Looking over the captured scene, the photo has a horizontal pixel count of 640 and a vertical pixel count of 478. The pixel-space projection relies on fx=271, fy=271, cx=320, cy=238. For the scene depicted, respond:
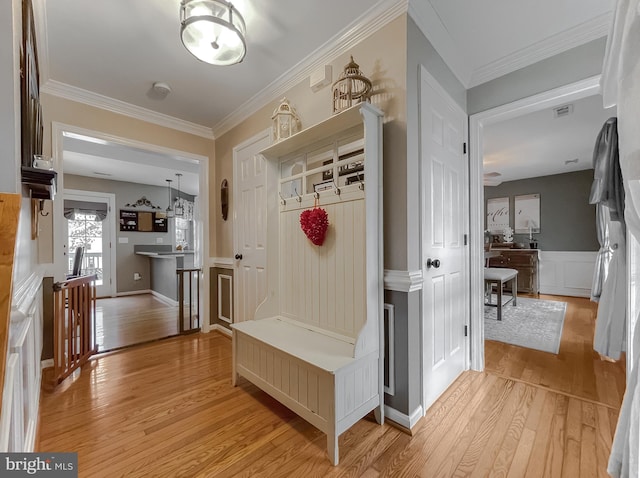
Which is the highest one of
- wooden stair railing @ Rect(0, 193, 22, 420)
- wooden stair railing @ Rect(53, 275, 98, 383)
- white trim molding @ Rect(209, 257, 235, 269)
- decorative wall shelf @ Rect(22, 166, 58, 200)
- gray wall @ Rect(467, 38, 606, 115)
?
gray wall @ Rect(467, 38, 606, 115)

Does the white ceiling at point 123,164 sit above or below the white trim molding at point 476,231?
above

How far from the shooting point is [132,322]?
12.0ft

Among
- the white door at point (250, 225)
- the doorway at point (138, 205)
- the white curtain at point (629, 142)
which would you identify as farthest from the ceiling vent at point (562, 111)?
the doorway at point (138, 205)

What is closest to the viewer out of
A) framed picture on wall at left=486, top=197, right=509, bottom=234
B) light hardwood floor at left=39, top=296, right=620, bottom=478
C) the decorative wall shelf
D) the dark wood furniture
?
the decorative wall shelf

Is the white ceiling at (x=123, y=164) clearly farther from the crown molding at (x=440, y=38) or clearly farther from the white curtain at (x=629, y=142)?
the white curtain at (x=629, y=142)

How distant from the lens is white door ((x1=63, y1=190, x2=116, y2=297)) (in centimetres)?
525

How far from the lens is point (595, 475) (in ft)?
4.10

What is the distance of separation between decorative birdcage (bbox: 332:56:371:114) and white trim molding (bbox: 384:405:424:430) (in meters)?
1.87

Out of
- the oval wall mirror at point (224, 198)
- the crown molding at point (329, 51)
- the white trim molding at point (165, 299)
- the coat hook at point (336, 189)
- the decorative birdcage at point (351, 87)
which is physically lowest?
the white trim molding at point (165, 299)

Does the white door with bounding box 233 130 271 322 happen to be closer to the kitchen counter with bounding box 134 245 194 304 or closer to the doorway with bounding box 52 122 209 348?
the doorway with bounding box 52 122 209 348

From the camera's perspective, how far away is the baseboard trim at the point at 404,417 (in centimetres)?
154

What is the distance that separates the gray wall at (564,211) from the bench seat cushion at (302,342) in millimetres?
5857

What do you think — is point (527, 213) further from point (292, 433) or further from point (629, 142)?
point (292, 433)

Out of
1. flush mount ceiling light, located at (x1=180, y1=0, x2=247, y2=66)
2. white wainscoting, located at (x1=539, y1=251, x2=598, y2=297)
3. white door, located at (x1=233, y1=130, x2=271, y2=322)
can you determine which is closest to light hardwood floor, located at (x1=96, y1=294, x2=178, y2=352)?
white door, located at (x1=233, y1=130, x2=271, y2=322)
